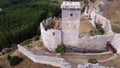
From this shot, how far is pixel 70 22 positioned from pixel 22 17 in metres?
36.9

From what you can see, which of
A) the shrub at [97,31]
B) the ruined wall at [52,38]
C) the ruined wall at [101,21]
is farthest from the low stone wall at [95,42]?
the ruined wall at [101,21]

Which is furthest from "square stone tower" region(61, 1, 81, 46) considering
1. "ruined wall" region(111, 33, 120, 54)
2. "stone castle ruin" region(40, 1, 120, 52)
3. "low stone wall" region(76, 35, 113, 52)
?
"ruined wall" region(111, 33, 120, 54)

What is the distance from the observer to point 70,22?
39938mm

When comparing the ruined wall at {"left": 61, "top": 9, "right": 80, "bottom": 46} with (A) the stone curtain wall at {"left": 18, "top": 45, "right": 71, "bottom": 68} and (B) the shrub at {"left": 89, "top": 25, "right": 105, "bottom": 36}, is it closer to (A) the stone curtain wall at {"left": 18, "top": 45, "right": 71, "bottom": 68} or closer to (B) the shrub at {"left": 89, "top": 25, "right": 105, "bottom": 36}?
(A) the stone curtain wall at {"left": 18, "top": 45, "right": 71, "bottom": 68}

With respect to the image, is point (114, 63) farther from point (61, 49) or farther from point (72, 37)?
point (61, 49)

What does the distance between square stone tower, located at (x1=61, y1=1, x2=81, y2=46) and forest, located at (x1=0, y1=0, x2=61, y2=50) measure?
66.3ft

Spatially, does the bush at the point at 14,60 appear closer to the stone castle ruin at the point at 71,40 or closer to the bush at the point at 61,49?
the stone castle ruin at the point at 71,40

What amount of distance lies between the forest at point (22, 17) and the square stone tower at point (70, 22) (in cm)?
2021

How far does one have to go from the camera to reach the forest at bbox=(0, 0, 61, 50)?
59.4m

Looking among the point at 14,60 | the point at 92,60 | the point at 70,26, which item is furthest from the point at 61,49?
the point at 14,60

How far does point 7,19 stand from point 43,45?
32.4 metres

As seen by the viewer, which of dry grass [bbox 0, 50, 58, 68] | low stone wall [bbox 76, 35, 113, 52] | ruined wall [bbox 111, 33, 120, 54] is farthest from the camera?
low stone wall [bbox 76, 35, 113, 52]

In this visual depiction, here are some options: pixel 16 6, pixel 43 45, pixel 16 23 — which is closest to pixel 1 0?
pixel 16 6

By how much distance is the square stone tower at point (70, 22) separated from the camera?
39.5 metres
